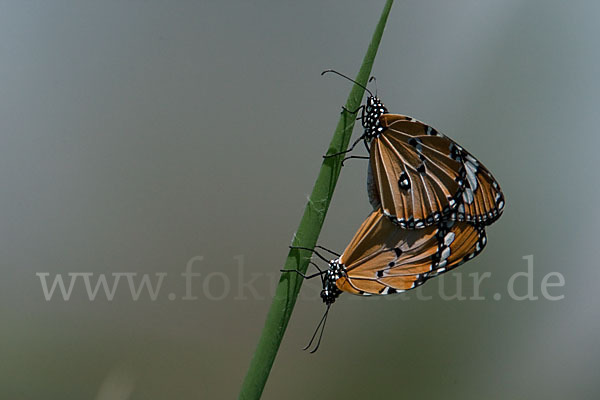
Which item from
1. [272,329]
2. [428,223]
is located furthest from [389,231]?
[272,329]

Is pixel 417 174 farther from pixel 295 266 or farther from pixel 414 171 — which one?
pixel 295 266

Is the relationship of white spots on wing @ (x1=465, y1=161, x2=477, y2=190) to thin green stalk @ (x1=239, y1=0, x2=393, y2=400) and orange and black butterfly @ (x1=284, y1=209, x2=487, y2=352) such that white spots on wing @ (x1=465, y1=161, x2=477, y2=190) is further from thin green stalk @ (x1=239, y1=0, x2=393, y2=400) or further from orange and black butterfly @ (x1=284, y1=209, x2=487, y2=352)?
thin green stalk @ (x1=239, y1=0, x2=393, y2=400)

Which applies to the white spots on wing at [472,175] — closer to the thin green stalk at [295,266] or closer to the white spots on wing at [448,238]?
the white spots on wing at [448,238]

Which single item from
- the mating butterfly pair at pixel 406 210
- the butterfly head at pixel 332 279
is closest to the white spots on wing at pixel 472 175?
the mating butterfly pair at pixel 406 210

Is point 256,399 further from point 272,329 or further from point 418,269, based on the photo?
point 418,269

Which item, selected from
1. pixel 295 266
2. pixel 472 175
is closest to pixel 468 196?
pixel 472 175

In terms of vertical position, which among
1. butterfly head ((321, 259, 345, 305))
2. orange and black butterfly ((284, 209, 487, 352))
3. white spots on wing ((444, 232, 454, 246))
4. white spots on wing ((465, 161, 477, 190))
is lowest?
butterfly head ((321, 259, 345, 305))

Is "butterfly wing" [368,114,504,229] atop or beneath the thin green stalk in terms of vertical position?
atop

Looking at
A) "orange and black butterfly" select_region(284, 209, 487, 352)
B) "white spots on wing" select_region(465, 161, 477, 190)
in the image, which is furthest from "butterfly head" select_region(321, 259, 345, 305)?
"white spots on wing" select_region(465, 161, 477, 190)
